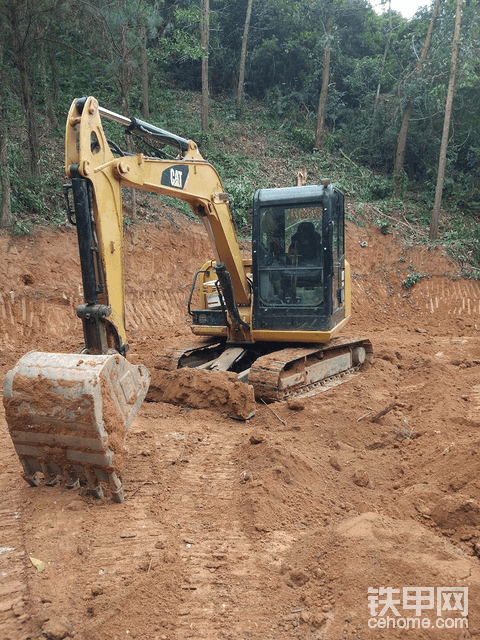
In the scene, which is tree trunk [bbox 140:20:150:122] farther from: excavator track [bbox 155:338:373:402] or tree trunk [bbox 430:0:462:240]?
excavator track [bbox 155:338:373:402]

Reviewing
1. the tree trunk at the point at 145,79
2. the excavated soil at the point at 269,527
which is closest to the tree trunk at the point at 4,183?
the excavated soil at the point at 269,527

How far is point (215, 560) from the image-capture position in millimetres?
3430

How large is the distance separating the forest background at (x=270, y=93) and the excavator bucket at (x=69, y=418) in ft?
27.0

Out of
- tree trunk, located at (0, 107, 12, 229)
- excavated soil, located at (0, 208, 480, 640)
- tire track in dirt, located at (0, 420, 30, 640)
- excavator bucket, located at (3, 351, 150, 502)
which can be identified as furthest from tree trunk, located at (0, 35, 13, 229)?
excavator bucket, located at (3, 351, 150, 502)

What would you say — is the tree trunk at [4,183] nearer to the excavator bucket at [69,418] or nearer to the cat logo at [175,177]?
the cat logo at [175,177]

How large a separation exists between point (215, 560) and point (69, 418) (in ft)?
4.73

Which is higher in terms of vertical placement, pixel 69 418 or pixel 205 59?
pixel 205 59

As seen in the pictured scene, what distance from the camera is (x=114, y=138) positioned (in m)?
16.2

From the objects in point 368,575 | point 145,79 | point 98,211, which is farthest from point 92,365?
point 145,79

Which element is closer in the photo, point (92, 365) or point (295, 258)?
point (92, 365)

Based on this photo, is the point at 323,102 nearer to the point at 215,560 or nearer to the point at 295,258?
the point at 295,258

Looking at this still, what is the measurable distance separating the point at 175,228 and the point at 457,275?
8.44m

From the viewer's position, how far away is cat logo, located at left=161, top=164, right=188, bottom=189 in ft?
19.3

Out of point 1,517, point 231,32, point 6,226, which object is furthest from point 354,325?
point 231,32
